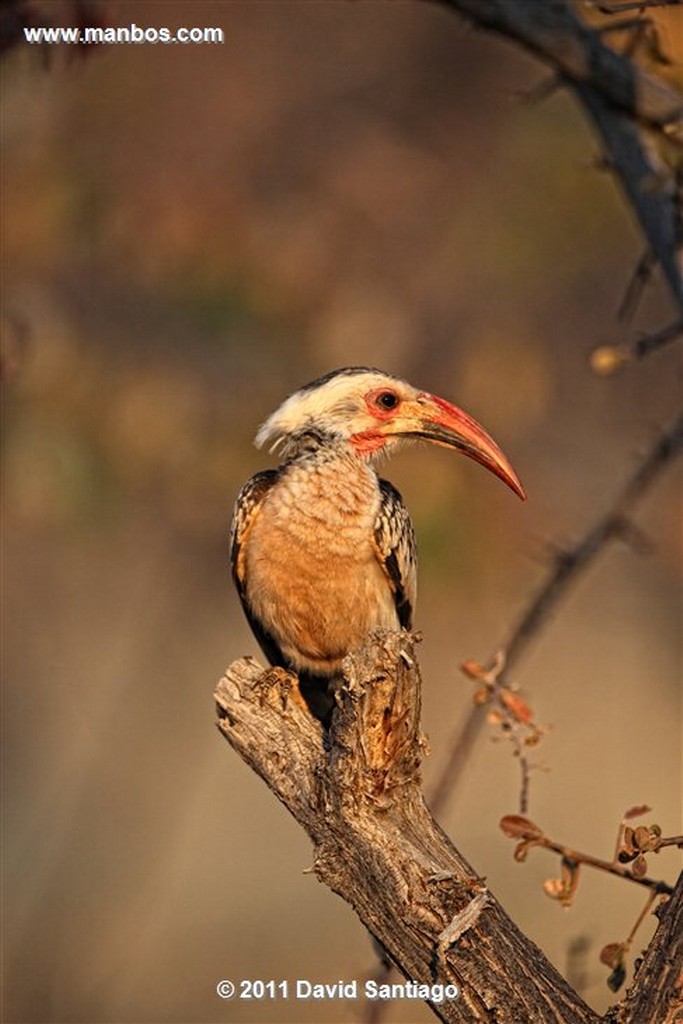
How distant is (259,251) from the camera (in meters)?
7.70

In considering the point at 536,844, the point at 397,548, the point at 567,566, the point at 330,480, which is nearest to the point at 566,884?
the point at 536,844

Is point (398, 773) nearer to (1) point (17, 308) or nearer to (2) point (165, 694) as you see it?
(1) point (17, 308)

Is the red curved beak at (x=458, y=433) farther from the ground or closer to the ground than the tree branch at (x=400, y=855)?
farther from the ground

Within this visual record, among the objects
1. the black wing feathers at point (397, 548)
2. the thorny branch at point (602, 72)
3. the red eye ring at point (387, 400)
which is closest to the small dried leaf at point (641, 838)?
the thorny branch at point (602, 72)

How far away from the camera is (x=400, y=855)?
344cm

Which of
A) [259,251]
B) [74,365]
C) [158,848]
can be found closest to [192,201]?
[259,251]

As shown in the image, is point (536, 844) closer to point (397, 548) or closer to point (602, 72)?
point (397, 548)

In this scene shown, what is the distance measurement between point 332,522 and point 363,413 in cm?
47

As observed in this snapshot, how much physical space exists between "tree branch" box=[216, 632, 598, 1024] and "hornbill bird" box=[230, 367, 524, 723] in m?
1.16

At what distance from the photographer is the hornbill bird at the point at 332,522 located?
4.91 m

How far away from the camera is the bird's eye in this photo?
5.18 meters

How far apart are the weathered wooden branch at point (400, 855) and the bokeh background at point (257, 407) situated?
8.95 ft

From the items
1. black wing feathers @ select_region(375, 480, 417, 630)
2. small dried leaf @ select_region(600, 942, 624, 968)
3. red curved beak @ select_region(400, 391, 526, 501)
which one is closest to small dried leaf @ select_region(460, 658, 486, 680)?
small dried leaf @ select_region(600, 942, 624, 968)

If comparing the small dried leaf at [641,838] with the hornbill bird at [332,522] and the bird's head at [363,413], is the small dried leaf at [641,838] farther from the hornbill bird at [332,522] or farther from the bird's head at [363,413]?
the bird's head at [363,413]
